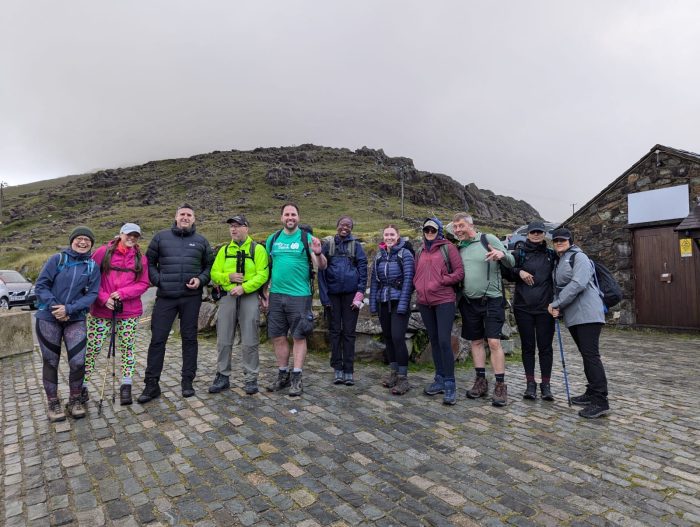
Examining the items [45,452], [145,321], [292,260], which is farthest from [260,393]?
[145,321]

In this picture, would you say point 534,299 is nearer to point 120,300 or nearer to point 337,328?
point 337,328

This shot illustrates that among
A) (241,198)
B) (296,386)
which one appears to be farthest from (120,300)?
(241,198)

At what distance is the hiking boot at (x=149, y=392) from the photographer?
208 inches

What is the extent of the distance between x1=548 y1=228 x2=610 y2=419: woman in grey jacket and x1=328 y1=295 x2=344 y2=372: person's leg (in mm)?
2854

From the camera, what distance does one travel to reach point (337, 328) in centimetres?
615

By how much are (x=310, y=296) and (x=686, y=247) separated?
12.0 m

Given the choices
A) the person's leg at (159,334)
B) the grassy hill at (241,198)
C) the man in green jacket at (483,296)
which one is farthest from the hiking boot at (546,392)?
the grassy hill at (241,198)

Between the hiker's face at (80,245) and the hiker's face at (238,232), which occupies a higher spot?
the hiker's face at (238,232)

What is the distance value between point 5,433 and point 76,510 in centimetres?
218

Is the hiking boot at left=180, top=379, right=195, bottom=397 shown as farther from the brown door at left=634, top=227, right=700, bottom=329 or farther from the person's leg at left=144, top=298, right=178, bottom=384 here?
the brown door at left=634, top=227, right=700, bottom=329

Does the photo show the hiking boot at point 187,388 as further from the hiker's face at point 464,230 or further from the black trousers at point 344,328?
the hiker's face at point 464,230

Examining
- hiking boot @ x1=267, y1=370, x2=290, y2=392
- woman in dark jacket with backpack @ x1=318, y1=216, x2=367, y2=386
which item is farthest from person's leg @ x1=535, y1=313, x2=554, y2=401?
hiking boot @ x1=267, y1=370, x2=290, y2=392

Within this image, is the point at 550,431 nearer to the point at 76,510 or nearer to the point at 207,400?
the point at 207,400

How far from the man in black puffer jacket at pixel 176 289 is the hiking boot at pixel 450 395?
3.40 meters
